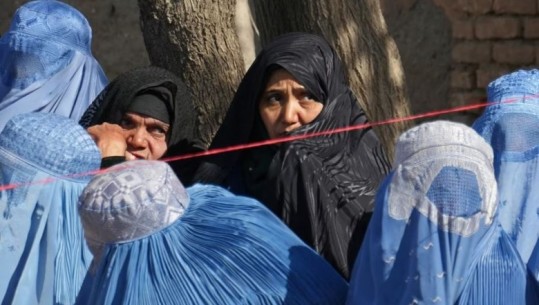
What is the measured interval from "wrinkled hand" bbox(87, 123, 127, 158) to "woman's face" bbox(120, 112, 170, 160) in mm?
34

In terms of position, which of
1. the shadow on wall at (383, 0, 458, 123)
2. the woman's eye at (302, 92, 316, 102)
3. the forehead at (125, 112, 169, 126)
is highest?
the woman's eye at (302, 92, 316, 102)

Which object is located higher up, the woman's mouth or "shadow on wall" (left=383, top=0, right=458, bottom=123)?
the woman's mouth

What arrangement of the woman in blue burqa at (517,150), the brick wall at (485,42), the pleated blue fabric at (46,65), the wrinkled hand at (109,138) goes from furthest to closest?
the brick wall at (485,42) < the pleated blue fabric at (46,65) < the wrinkled hand at (109,138) < the woman in blue burqa at (517,150)

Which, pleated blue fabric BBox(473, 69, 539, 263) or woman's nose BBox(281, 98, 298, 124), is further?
woman's nose BBox(281, 98, 298, 124)

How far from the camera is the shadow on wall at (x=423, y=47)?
6672mm

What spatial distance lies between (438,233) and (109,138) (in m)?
1.55

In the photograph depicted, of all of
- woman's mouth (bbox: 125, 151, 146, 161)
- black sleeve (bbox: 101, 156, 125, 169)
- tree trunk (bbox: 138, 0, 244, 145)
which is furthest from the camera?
tree trunk (bbox: 138, 0, 244, 145)

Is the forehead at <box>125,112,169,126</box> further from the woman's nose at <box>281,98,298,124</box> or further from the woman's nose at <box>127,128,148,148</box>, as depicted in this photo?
the woman's nose at <box>281,98,298,124</box>

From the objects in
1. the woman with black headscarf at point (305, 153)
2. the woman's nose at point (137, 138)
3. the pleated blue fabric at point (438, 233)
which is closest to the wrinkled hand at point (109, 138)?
the woman's nose at point (137, 138)

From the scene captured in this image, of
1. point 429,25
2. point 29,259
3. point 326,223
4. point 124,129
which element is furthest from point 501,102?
point 429,25

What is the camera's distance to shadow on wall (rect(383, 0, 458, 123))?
6.67 m

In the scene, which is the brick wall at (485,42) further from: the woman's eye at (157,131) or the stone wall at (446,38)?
the woman's eye at (157,131)

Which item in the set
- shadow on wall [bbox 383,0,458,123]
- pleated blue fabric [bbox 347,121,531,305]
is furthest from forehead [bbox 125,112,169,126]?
shadow on wall [bbox 383,0,458,123]

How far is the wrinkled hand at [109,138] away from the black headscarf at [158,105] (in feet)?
0.27
